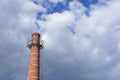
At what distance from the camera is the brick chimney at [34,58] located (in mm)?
39281

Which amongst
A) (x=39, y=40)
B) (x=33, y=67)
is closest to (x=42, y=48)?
(x=39, y=40)

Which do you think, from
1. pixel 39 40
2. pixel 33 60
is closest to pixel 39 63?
pixel 33 60

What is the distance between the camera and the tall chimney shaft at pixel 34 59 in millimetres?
39250

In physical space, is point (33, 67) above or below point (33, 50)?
below

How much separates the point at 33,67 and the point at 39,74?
4.02ft

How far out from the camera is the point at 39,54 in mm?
40875

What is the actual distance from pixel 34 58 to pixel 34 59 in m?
0.14

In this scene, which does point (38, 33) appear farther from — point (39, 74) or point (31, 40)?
point (39, 74)

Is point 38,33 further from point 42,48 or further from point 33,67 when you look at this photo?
point 33,67

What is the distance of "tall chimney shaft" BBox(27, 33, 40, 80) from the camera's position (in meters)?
39.2

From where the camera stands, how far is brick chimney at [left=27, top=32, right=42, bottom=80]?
39.3 metres

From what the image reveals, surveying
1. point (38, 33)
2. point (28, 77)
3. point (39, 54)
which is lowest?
point (28, 77)

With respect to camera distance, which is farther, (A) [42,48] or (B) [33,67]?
(A) [42,48]

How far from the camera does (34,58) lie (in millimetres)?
40188
